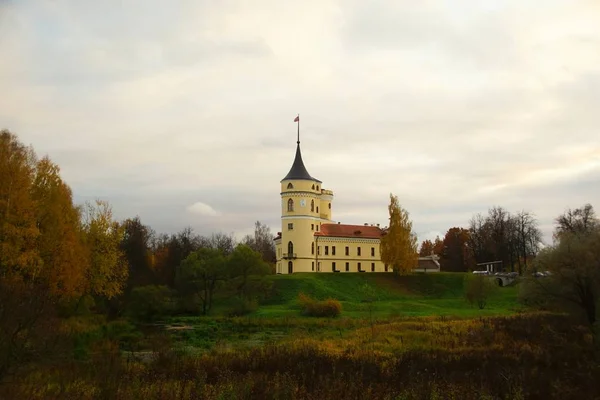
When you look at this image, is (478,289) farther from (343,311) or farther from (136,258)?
(136,258)

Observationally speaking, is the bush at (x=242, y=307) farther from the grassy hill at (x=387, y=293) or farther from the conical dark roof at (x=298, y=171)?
the conical dark roof at (x=298, y=171)

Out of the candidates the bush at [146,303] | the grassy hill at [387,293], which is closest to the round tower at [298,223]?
the grassy hill at [387,293]

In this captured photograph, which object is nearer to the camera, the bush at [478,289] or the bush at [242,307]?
the bush at [242,307]

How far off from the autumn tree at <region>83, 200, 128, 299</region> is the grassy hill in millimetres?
11102

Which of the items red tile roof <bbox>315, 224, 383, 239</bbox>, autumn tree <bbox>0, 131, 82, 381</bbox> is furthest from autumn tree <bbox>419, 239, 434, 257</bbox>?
autumn tree <bbox>0, 131, 82, 381</bbox>

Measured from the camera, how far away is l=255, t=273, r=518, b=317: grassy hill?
45.1 m

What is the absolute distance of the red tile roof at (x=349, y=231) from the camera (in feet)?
237

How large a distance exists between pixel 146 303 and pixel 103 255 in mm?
5243

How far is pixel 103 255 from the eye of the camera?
137ft

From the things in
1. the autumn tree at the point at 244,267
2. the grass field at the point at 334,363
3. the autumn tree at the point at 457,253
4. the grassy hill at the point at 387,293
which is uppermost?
the autumn tree at the point at 457,253

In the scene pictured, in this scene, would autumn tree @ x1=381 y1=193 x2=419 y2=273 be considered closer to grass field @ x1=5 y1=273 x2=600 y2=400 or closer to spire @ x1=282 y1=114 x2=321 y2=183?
spire @ x1=282 y1=114 x2=321 y2=183

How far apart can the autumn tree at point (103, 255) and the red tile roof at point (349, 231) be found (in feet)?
104

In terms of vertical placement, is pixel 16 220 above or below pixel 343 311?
above

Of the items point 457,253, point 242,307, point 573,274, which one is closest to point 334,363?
point 573,274
